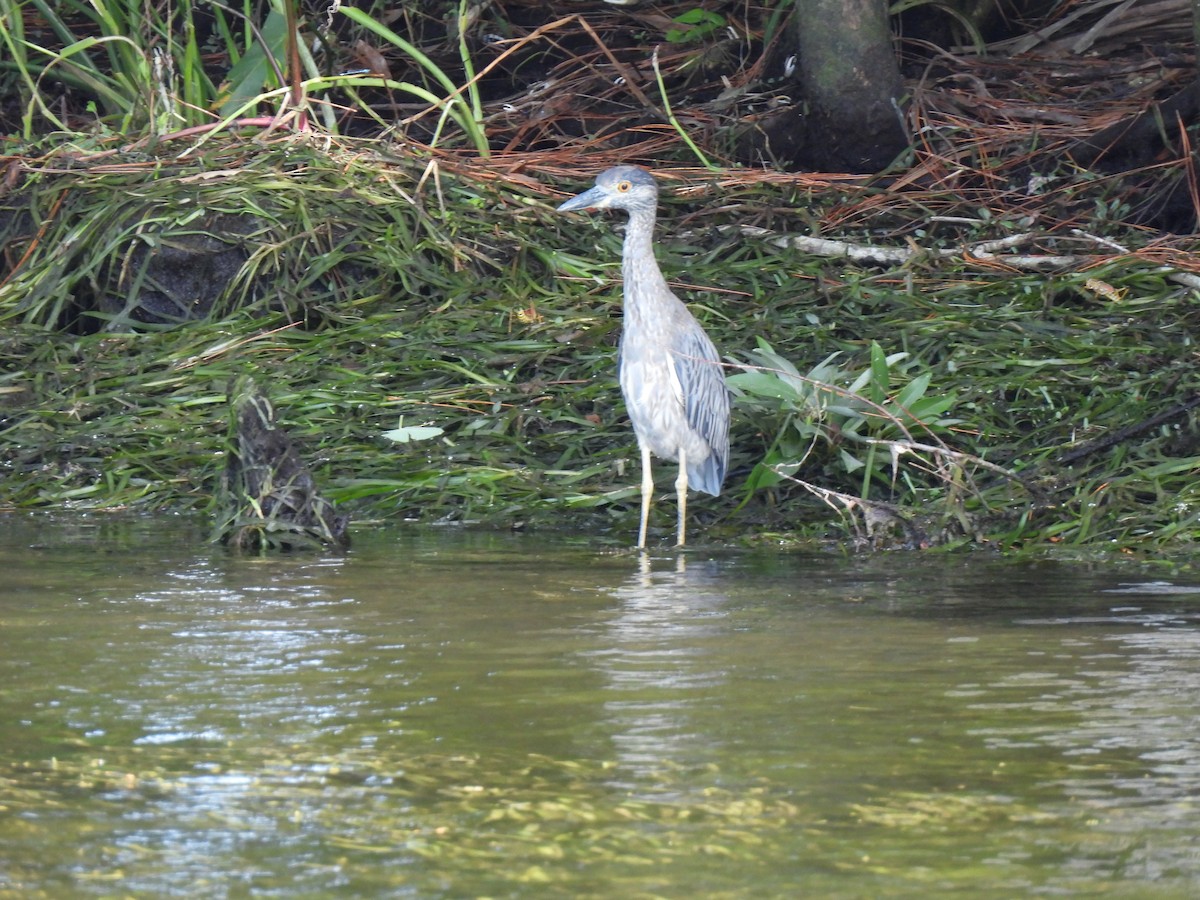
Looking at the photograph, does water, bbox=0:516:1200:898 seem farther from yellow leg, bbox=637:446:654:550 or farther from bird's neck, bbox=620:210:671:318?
bird's neck, bbox=620:210:671:318

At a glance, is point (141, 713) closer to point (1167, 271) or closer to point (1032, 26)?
point (1167, 271)

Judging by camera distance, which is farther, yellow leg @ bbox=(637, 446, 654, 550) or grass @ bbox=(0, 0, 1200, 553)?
grass @ bbox=(0, 0, 1200, 553)

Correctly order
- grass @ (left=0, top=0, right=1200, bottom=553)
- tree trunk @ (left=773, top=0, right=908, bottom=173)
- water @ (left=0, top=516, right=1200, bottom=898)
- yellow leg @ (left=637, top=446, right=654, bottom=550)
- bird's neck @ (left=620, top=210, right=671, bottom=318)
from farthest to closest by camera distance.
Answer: tree trunk @ (left=773, top=0, right=908, bottom=173)
bird's neck @ (left=620, top=210, right=671, bottom=318)
grass @ (left=0, top=0, right=1200, bottom=553)
yellow leg @ (left=637, top=446, right=654, bottom=550)
water @ (left=0, top=516, right=1200, bottom=898)

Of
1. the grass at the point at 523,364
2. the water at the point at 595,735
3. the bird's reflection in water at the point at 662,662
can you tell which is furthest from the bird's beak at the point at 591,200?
the water at the point at 595,735

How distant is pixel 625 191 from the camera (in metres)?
6.98

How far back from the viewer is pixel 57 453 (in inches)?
275

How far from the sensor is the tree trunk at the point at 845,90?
349 inches

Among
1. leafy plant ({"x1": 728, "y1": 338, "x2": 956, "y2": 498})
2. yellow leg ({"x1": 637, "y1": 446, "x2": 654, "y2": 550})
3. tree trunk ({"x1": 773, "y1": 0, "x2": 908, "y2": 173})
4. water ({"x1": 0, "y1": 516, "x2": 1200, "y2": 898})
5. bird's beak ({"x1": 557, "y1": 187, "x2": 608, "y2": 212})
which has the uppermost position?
tree trunk ({"x1": 773, "y1": 0, "x2": 908, "y2": 173})

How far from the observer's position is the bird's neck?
666cm

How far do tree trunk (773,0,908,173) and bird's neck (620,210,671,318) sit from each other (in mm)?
2355

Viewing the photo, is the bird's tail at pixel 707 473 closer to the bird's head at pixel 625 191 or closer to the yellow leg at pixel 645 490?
the yellow leg at pixel 645 490

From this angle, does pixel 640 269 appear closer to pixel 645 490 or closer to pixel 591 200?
pixel 591 200

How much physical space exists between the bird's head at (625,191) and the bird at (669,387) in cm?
19

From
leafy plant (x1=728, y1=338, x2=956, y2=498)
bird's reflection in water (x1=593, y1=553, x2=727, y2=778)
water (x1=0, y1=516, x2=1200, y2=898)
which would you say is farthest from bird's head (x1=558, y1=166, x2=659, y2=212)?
water (x1=0, y1=516, x2=1200, y2=898)
